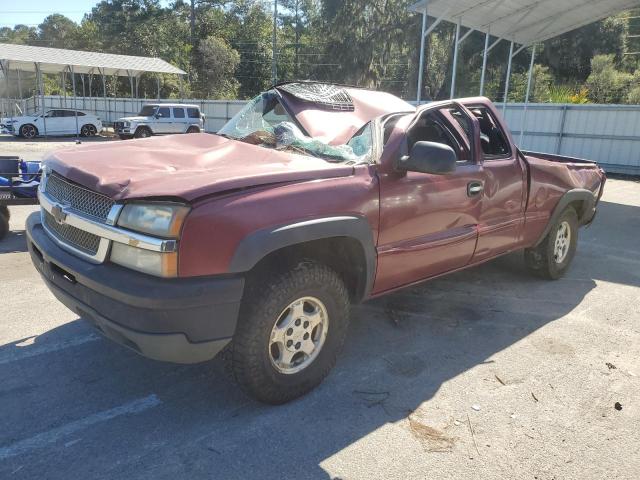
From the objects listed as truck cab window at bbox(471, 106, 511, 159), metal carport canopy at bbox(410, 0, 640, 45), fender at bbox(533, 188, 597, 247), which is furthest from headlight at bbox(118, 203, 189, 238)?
metal carport canopy at bbox(410, 0, 640, 45)

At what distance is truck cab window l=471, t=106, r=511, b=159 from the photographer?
14.9 ft

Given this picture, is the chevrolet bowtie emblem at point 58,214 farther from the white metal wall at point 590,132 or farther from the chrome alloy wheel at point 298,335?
the white metal wall at point 590,132

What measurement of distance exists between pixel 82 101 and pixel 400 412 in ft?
125

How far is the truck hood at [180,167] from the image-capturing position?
8.49 feet

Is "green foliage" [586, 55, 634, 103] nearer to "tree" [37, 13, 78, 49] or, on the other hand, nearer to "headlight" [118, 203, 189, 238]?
"headlight" [118, 203, 189, 238]

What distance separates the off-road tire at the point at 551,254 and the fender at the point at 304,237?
105 inches

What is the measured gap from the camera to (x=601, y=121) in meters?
15.3

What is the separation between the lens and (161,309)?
242 centimetres

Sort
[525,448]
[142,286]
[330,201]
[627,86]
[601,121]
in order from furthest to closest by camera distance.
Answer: [627,86] → [601,121] → [330,201] → [525,448] → [142,286]

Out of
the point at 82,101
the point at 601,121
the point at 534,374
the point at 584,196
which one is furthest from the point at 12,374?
the point at 82,101

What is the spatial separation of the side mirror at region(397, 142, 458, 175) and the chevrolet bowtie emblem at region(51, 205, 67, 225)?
→ 6.71ft

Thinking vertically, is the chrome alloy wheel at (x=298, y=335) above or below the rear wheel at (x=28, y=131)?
above

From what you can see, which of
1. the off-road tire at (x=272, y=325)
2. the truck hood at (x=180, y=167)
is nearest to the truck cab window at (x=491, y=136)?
the truck hood at (x=180, y=167)

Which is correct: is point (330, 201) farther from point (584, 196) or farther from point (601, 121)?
point (601, 121)
